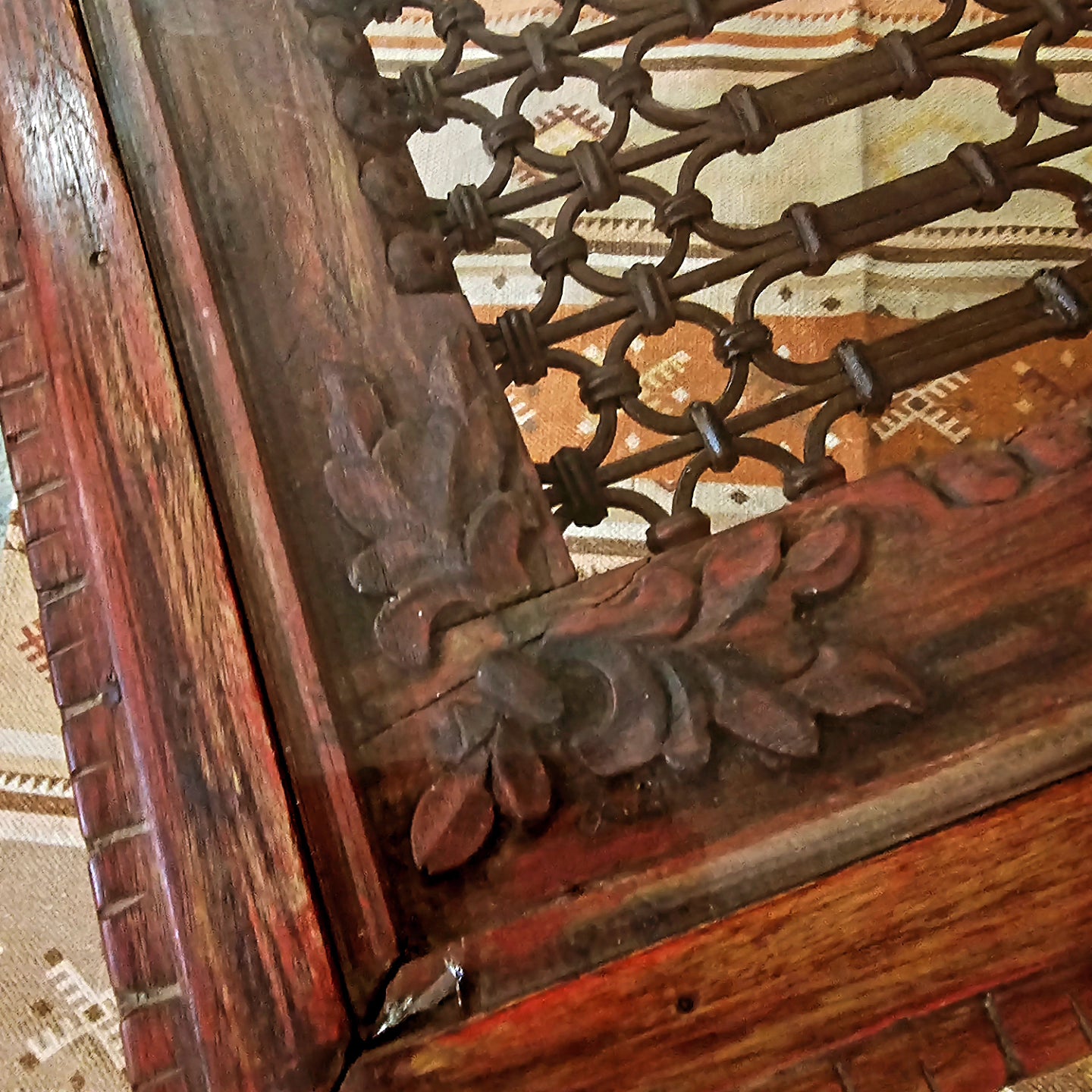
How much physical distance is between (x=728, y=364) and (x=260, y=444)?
259 millimetres

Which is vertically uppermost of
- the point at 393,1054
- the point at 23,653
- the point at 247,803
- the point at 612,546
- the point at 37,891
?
the point at 23,653

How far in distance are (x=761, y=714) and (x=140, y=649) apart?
271 mm

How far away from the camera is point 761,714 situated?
438 millimetres

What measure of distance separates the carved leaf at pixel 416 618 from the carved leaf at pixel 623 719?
0.23 ft

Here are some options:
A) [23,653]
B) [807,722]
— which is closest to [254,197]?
[807,722]

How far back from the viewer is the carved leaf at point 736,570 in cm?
46

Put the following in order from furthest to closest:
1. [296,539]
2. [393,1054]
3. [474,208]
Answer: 1. [474,208]
2. [296,539]
3. [393,1054]

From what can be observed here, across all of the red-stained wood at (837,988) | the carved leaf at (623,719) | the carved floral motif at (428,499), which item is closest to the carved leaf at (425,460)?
the carved floral motif at (428,499)

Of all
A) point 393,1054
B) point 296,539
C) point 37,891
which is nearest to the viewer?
point 393,1054

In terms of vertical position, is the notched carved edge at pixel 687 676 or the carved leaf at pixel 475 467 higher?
the carved leaf at pixel 475 467

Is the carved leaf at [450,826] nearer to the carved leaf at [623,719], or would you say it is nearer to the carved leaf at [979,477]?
the carved leaf at [623,719]

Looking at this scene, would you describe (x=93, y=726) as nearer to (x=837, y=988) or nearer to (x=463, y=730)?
(x=463, y=730)

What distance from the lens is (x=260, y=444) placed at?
1.68 feet

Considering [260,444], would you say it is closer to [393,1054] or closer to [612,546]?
[393,1054]
